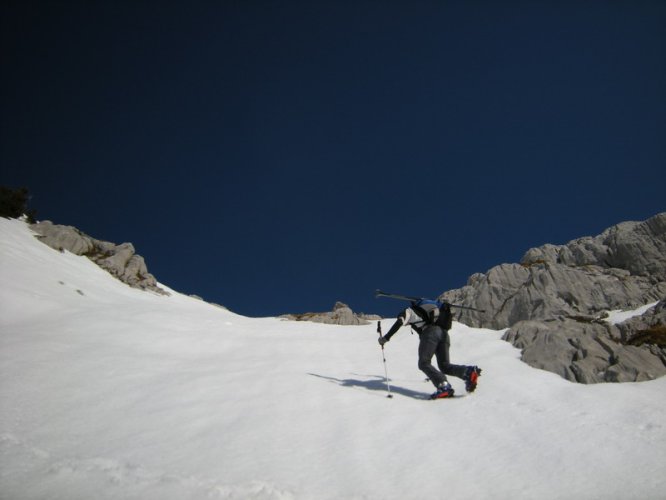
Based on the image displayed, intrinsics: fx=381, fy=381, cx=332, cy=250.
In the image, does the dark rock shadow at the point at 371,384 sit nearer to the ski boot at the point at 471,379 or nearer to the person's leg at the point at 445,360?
the person's leg at the point at 445,360

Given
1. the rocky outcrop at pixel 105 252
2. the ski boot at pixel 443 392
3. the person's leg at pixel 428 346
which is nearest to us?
the ski boot at pixel 443 392

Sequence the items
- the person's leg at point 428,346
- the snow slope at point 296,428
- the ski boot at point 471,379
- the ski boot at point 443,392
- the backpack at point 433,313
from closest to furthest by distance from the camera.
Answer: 1. the snow slope at point 296,428
2. the ski boot at point 443,392
3. the ski boot at point 471,379
4. the person's leg at point 428,346
5. the backpack at point 433,313

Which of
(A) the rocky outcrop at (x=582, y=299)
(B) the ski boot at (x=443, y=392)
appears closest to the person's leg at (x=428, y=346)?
(B) the ski boot at (x=443, y=392)

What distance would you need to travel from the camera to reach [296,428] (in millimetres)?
7004

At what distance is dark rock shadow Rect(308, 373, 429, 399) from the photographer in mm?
9523

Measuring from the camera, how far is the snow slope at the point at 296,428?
497cm

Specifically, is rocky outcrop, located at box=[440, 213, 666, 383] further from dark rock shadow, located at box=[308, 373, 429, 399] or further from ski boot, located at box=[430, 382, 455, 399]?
dark rock shadow, located at box=[308, 373, 429, 399]

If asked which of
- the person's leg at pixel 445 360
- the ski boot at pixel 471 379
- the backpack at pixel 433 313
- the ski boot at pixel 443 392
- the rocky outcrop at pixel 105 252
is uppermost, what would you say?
the rocky outcrop at pixel 105 252

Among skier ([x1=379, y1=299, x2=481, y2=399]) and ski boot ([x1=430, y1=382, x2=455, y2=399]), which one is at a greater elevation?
skier ([x1=379, y1=299, x2=481, y2=399])

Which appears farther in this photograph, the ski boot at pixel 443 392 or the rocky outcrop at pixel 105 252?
the rocky outcrop at pixel 105 252

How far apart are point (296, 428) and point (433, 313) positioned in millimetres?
4836

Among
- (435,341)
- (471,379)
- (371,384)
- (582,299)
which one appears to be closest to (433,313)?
(435,341)

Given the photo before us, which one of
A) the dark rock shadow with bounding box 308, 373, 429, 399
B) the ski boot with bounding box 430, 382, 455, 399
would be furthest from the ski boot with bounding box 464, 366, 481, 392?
the dark rock shadow with bounding box 308, 373, 429, 399

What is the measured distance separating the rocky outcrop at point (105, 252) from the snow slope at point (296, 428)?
892 inches
